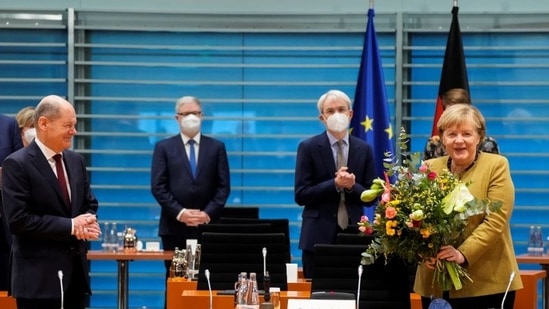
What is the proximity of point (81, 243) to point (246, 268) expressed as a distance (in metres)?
1.04

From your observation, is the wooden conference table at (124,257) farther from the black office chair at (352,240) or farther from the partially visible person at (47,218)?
the partially visible person at (47,218)

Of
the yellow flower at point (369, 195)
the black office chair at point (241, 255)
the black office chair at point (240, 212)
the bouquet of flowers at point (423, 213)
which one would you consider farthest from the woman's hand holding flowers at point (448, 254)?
the black office chair at point (240, 212)

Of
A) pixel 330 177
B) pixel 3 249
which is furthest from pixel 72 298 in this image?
pixel 3 249

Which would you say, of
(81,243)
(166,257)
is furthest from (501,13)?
(81,243)

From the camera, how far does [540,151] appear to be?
11203 millimetres

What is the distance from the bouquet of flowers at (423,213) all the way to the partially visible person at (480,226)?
85 millimetres

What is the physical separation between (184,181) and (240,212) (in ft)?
1.90

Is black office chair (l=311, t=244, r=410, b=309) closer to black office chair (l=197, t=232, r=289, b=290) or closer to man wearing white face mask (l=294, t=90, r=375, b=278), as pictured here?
black office chair (l=197, t=232, r=289, b=290)

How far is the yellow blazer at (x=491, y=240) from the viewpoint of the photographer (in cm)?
530

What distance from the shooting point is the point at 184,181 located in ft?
31.0

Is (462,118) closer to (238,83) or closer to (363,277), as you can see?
(363,277)

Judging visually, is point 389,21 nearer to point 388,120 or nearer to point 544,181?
point 388,120

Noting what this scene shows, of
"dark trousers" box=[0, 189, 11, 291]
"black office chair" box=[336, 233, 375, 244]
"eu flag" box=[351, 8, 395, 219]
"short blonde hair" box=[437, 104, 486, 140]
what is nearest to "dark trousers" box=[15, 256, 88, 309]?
"black office chair" box=[336, 233, 375, 244]

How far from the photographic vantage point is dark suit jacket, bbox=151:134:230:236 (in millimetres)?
9375
